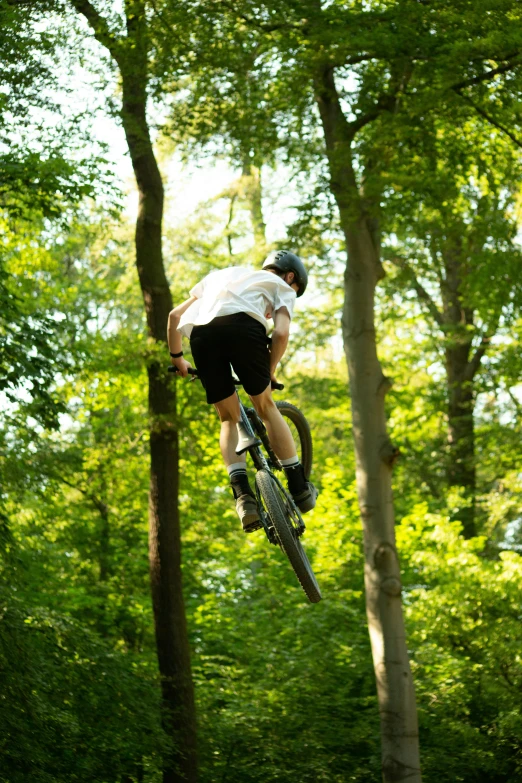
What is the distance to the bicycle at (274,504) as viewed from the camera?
203 inches

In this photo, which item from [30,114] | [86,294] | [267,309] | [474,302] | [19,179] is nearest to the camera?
[267,309]

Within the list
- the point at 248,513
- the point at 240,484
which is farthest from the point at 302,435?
the point at 248,513

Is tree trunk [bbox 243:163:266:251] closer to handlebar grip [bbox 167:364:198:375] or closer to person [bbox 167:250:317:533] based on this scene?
handlebar grip [bbox 167:364:198:375]

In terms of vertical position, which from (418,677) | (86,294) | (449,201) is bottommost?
(418,677)

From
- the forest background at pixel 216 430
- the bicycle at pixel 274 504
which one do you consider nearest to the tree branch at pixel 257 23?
the forest background at pixel 216 430

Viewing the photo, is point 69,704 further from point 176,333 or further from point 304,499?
point 176,333

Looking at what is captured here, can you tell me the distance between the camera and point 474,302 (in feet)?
51.8

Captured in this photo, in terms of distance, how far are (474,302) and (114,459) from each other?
6.07 meters

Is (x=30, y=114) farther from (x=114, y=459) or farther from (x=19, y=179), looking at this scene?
(x=114, y=459)

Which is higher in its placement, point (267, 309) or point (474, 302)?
point (474, 302)

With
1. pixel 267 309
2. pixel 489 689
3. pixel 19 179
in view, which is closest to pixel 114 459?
pixel 489 689

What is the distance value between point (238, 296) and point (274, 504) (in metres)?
1.05

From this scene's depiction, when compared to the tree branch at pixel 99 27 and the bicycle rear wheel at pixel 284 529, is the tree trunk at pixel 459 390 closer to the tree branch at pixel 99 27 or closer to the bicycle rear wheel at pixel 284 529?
the tree branch at pixel 99 27

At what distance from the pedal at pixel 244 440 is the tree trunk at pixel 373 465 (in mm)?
6240
